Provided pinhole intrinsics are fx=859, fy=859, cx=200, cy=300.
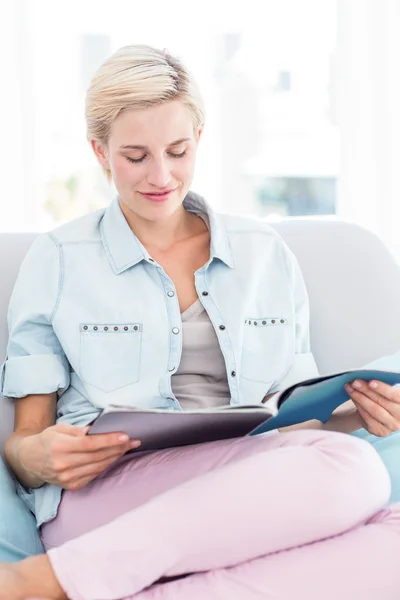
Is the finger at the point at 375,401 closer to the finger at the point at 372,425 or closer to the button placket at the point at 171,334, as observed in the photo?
the finger at the point at 372,425

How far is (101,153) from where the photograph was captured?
1.62 m

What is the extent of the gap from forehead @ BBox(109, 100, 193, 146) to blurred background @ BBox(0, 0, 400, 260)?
0.98 metres

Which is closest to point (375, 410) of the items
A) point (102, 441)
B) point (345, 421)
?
point (345, 421)

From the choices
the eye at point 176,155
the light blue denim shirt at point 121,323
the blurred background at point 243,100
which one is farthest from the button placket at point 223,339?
the blurred background at point 243,100

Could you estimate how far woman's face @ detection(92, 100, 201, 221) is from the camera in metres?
1.51

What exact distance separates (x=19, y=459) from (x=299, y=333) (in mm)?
591

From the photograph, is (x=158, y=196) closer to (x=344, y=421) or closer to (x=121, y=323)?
(x=121, y=323)

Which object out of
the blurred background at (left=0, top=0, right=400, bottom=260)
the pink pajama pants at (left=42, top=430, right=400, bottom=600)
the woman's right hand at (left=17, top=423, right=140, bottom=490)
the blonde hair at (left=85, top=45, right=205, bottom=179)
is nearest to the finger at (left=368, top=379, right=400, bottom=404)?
the pink pajama pants at (left=42, top=430, right=400, bottom=600)

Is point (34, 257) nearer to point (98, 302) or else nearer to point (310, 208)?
point (98, 302)

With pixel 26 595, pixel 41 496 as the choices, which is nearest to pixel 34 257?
pixel 41 496

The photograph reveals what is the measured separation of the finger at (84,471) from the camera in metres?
1.29

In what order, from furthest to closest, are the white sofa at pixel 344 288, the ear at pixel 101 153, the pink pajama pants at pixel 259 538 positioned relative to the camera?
the white sofa at pixel 344 288, the ear at pixel 101 153, the pink pajama pants at pixel 259 538

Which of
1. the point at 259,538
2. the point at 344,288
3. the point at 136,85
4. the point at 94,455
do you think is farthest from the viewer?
the point at 344,288

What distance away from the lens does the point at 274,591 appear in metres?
1.11
